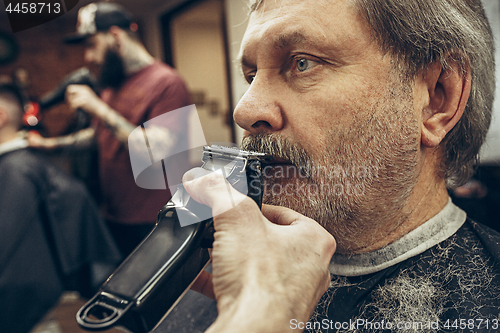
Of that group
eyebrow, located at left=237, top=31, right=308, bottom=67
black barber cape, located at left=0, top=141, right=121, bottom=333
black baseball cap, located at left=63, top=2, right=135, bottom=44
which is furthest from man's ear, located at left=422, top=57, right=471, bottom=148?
black barber cape, located at left=0, top=141, right=121, bottom=333

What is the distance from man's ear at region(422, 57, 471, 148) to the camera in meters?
0.87

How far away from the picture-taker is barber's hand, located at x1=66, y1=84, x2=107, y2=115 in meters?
1.79

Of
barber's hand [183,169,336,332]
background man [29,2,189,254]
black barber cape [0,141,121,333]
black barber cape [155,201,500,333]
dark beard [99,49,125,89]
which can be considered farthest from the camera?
black barber cape [0,141,121,333]

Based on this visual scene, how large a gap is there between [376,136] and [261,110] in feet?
0.93

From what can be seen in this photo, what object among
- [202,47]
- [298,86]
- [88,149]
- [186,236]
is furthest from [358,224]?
[202,47]

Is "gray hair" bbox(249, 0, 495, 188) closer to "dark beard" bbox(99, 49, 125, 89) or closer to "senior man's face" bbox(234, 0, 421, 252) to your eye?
"senior man's face" bbox(234, 0, 421, 252)

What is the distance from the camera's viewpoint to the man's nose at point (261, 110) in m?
0.82

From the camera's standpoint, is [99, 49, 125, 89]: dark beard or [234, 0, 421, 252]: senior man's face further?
[99, 49, 125, 89]: dark beard

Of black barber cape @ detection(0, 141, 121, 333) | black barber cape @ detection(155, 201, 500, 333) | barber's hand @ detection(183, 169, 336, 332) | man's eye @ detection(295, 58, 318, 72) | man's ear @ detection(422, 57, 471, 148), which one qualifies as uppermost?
man's eye @ detection(295, 58, 318, 72)

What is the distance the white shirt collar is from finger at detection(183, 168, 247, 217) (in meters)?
0.50

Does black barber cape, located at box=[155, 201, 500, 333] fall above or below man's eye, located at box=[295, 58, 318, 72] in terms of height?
below

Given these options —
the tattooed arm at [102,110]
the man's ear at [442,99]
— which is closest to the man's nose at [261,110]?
the man's ear at [442,99]

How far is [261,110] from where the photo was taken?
2.72 feet

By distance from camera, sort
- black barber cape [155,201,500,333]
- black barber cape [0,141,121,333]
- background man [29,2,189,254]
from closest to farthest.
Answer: black barber cape [155,201,500,333] < background man [29,2,189,254] < black barber cape [0,141,121,333]
